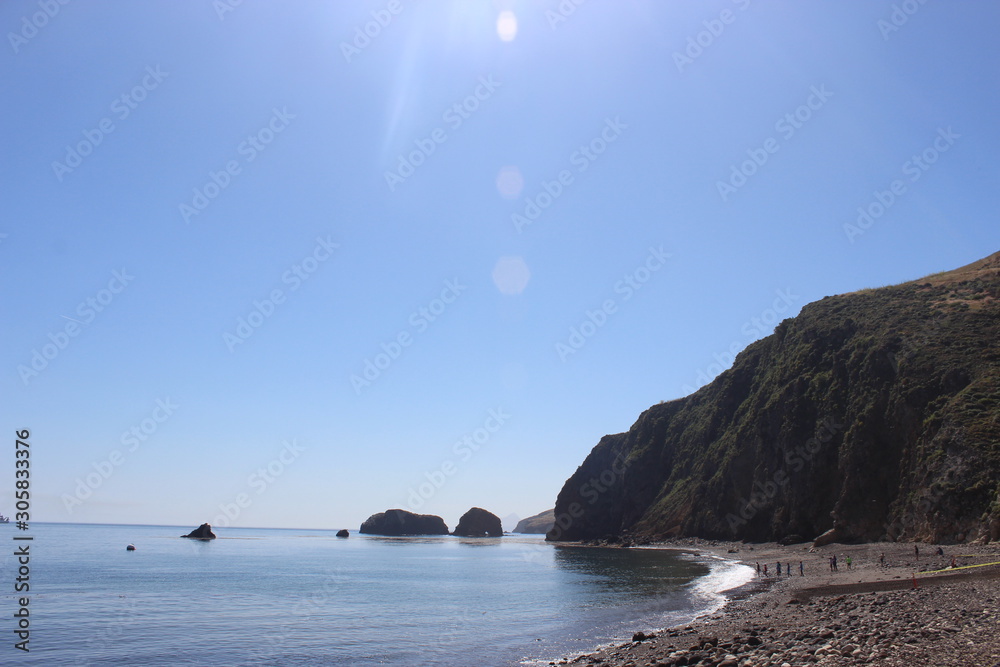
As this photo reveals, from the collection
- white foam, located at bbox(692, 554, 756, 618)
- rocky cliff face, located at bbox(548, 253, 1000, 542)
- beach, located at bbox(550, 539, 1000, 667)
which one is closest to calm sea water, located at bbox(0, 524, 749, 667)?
white foam, located at bbox(692, 554, 756, 618)

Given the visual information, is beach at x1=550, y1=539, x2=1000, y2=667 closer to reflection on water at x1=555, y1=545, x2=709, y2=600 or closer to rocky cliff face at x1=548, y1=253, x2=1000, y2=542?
reflection on water at x1=555, y1=545, x2=709, y2=600

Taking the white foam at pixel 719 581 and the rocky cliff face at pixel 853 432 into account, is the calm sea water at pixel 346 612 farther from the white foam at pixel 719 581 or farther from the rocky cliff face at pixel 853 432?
the rocky cliff face at pixel 853 432

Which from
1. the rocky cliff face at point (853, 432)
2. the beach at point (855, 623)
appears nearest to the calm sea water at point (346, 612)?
the beach at point (855, 623)

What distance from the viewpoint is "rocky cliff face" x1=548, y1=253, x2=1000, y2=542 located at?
54938 millimetres

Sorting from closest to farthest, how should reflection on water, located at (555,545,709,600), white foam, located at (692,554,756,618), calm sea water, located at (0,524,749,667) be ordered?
calm sea water, located at (0,524,749,667) → white foam, located at (692,554,756,618) → reflection on water, located at (555,545,709,600)

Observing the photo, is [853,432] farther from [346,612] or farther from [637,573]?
[346,612]

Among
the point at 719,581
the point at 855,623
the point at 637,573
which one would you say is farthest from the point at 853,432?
the point at 855,623

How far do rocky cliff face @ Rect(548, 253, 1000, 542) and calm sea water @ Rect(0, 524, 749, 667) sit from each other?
18.3 meters

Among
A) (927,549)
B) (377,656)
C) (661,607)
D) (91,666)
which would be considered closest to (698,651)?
(377,656)

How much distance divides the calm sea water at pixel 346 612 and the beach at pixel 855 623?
144 inches

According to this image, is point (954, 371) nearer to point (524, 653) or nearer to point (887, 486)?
point (887, 486)

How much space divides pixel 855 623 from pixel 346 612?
107 feet

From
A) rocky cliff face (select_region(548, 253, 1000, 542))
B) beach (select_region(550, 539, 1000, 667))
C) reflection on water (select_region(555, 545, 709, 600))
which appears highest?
rocky cliff face (select_region(548, 253, 1000, 542))

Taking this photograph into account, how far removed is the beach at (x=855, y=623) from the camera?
18062 millimetres
